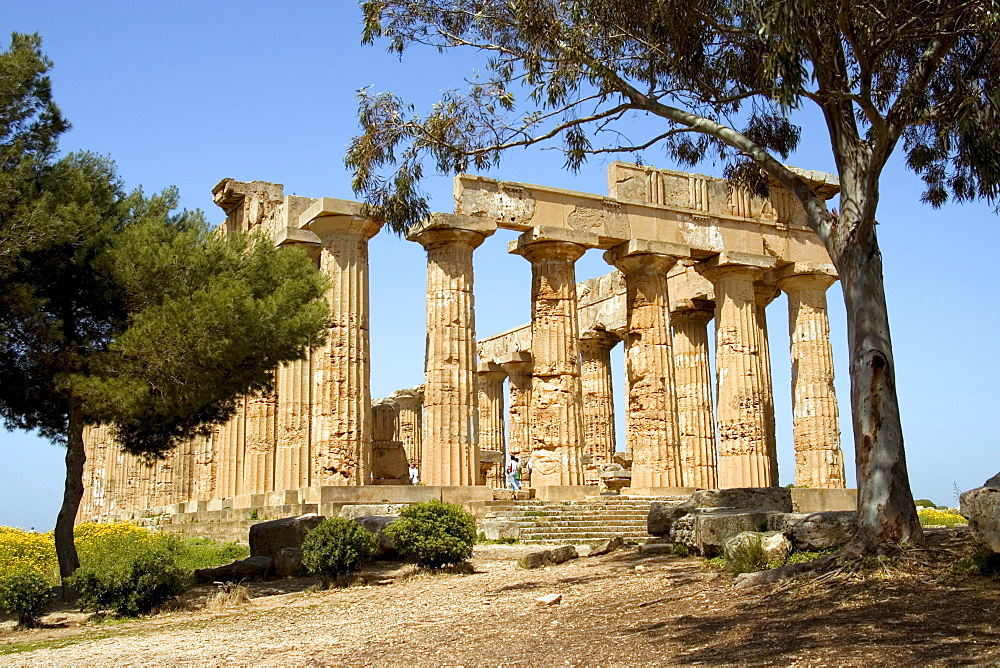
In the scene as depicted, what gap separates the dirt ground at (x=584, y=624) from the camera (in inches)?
314

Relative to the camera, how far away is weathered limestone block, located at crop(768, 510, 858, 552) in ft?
38.2

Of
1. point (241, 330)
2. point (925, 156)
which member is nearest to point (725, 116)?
point (925, 156)

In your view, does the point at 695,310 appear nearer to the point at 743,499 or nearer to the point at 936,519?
the point at 936,519

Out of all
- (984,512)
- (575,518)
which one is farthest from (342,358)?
(984,512)

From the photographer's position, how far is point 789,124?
1485 centimetres

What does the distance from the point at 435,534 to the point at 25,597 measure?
515 cm

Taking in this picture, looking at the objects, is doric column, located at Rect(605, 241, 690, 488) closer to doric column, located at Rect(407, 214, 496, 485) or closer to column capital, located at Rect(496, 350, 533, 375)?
doric column, located at Rect(407, 214, 496, 485)

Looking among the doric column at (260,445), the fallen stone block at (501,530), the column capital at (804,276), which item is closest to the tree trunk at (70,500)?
the fallen stone block at (501,530)

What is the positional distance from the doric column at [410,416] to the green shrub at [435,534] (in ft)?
74.6

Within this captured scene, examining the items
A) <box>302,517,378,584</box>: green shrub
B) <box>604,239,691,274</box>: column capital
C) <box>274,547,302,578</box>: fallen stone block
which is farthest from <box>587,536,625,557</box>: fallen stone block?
<box>604,239,691,274</box>: column capital

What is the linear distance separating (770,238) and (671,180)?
3305 mm

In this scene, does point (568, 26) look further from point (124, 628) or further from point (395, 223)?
point (124, 628)

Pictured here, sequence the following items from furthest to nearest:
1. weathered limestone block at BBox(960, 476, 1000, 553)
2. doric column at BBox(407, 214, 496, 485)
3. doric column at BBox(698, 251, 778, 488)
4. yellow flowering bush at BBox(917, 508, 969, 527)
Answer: doric column at BBox(698, 251, 778, 488) → yellow flowering bush at BBox(917, 508, 969, 527) → doric column at BBox(407, 214, 496, 485) → weathered limestone block at BBox(960, 476, 1000, 553)

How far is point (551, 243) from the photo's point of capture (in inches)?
941
